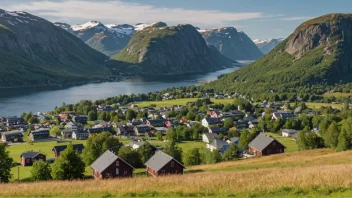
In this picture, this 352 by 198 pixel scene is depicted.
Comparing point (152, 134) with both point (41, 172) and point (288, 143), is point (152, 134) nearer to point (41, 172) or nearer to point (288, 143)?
point (288, 143)

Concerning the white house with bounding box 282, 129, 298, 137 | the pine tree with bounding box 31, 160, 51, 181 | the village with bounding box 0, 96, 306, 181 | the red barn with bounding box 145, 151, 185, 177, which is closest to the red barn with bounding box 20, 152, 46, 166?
the village with bounding box 0, 96, 306, 181

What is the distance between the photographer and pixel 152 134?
110 metres

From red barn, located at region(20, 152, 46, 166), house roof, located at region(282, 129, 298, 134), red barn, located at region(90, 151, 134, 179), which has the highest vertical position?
red barn, located at region(90, 151, 134, 179)

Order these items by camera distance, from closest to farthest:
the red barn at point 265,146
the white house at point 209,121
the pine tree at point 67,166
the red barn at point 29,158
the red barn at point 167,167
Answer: the pine tree at point 67,166, the red barn at point 167,167, the red barn at point 29,158, the red barn at point 265,146, the white house at point 209,121

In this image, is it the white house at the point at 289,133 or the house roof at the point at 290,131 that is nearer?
the white house at the point at 289,133

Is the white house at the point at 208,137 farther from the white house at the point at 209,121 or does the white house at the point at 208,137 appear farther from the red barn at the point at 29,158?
the red barn at the point at 29,158

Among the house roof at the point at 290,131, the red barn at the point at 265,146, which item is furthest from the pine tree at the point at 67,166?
the house roof at the point at 290,131

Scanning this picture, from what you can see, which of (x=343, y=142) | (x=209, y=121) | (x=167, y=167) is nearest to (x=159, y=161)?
(x=167, y=167)

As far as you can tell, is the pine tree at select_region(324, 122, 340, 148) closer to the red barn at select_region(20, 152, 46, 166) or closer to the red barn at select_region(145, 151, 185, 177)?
the red barn at select_region(145, 151, 185, 177)

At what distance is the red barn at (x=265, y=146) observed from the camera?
2858 inches

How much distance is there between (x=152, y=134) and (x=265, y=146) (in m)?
44.3

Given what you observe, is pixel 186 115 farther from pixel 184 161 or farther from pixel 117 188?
pixel 117 188

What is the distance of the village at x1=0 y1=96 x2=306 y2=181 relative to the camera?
49781 mm

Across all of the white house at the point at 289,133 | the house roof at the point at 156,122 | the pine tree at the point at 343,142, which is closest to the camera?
the pine tree at the point at 343,142
